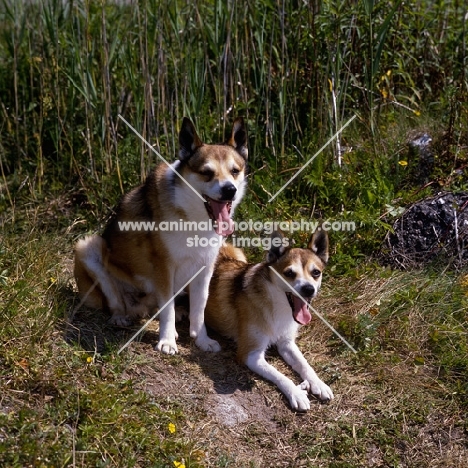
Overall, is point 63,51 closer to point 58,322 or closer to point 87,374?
point 58,322

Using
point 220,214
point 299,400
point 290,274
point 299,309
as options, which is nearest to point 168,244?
point 220,214

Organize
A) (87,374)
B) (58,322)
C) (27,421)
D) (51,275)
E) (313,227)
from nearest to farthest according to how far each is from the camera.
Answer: (27,421) → (87,374) → (58,322) → (51,275) → (313,227)

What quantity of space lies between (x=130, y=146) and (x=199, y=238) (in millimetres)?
1927

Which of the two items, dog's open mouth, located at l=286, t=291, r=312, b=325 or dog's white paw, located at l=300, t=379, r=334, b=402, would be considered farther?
dog's open mouth, located at l=286, t=291, r=312, b=325

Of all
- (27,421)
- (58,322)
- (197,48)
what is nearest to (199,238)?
(58,322)

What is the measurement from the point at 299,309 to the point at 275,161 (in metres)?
2.02

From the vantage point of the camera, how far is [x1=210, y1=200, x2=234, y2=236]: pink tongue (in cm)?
542

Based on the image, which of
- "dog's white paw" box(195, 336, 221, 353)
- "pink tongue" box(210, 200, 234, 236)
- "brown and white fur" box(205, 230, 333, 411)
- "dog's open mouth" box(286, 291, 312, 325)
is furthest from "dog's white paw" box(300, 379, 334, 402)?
"pink tongue" box(210, 200, 234, 236)

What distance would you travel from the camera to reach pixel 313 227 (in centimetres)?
662

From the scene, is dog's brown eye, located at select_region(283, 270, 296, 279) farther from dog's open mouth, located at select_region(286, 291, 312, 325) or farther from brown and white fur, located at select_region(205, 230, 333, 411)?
dog's open mouth, located at select_region(286, 291, 312, 325)

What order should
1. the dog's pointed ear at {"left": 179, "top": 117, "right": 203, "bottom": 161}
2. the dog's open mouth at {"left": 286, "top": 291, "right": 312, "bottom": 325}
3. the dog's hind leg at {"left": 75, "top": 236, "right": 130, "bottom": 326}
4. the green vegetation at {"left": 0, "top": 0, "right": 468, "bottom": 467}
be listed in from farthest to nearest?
1. the dog's hind leg at {"left": 75, "top": 236, "right": 130, "bottom": 326}
2. the dog's pointed ear at {"left": 179, "top": 117, "right": 203, "bottom": 161}
3. the dog's open mouth at {"left": 286, "top": 291, "right": 312, "bottom": 325}
4. the green vegetation at {"left": 0, "top": 0, "right": 468, "bottom": 467}

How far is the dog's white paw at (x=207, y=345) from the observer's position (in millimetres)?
5660

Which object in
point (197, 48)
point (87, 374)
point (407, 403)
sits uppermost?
point (197, 48)

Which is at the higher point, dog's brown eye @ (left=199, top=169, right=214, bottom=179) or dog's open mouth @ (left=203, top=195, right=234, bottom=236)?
dog's brown eye @ (left=199, top=169, right=214, bottom=179)
